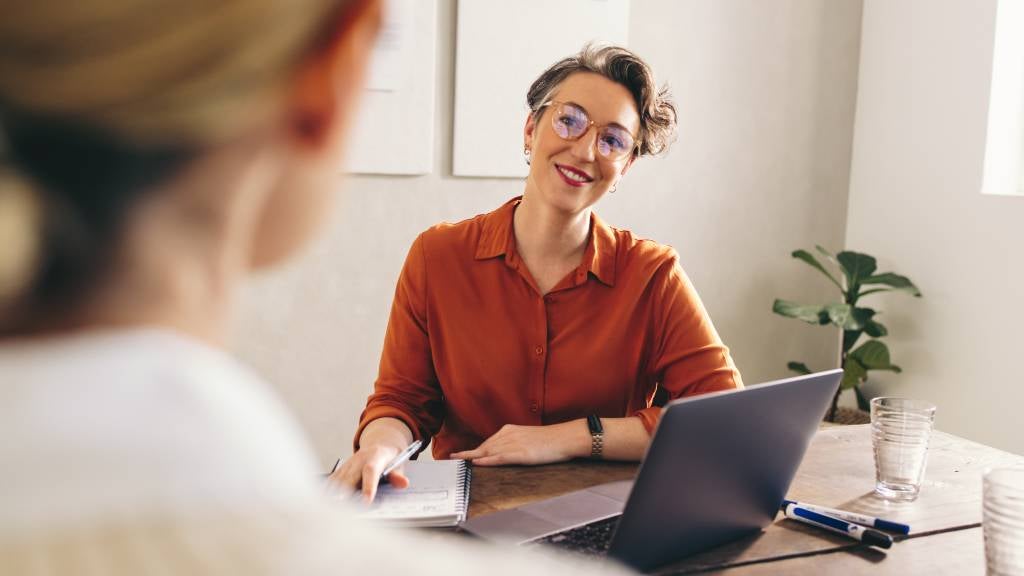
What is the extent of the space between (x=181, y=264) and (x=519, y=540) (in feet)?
3.35

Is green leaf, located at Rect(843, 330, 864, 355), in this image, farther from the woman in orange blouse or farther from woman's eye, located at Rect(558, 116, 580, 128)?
woman's eye, located at Rect(558, 116, 580, 128)

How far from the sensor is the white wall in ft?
11.4

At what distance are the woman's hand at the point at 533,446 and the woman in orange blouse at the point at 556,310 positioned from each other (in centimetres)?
19

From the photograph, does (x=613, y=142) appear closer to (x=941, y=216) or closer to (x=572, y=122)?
(x=572, y=122)

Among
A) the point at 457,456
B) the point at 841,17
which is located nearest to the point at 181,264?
the point at 457,456

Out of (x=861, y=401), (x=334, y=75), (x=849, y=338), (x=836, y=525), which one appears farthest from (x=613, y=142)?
(x=861, y=401)

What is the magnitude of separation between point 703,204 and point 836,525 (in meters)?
2.68

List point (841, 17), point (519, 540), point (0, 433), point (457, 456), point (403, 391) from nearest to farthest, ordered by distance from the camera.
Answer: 1. point (0, 433)
2. point (519, 540)
3. point (457, 456)
4. point (403, 391)
5. point (841, 17)

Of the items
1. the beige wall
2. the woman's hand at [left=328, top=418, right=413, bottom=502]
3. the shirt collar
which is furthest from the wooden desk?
the beige wall

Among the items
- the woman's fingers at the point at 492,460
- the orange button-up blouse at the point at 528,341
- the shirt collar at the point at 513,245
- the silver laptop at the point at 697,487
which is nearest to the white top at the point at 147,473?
the silver laptop at the point at 697,487

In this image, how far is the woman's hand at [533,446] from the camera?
172cm

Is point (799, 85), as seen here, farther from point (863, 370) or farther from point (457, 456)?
point (457, 456)

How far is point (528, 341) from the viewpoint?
2.10m

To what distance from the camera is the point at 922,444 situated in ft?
5.22
